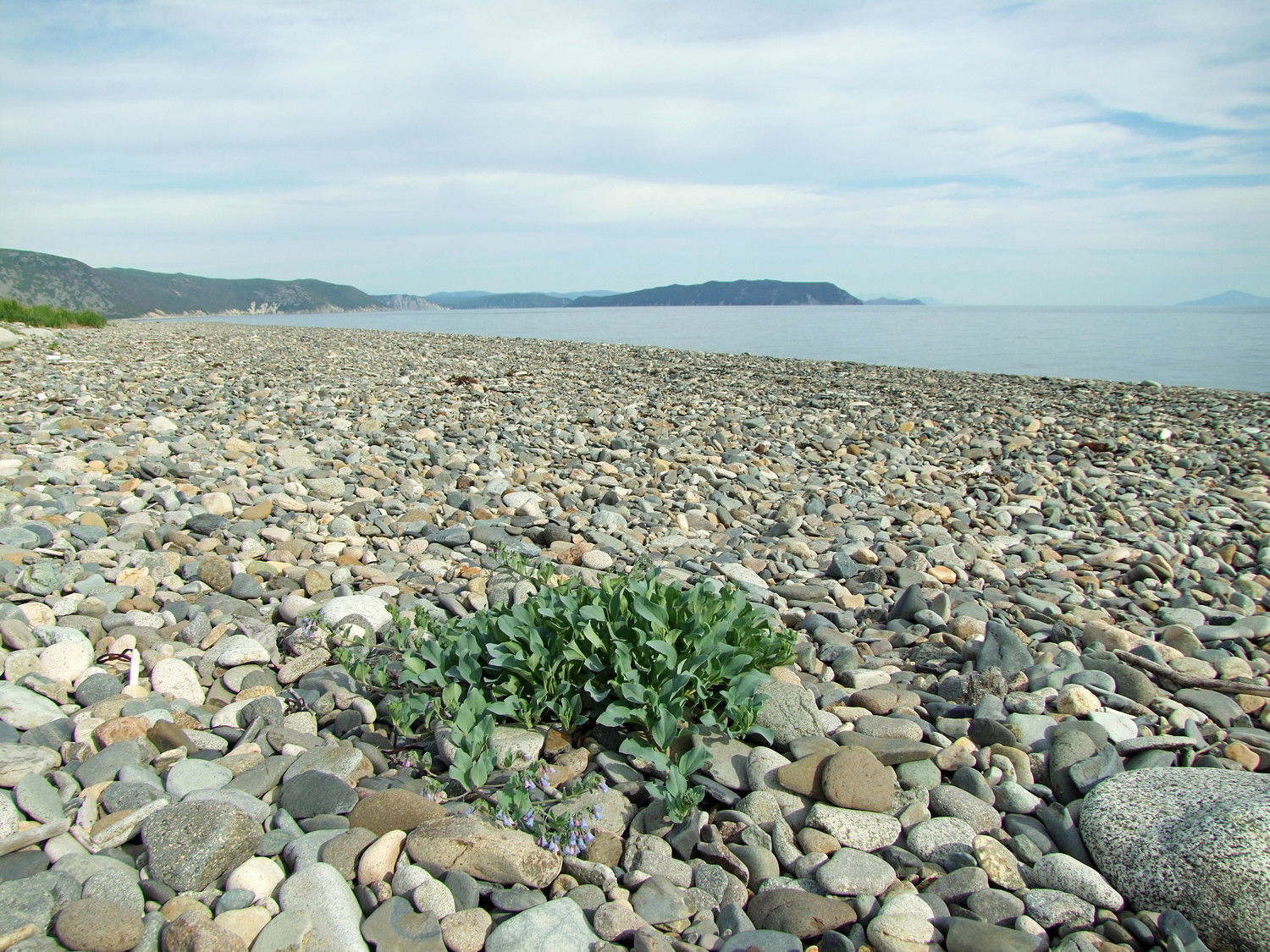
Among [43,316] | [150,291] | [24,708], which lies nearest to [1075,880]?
[24,708]

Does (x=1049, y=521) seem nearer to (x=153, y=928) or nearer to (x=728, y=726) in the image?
(x=728, y=726)

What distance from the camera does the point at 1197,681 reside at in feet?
10.4

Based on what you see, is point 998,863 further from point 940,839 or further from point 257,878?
point 257,878

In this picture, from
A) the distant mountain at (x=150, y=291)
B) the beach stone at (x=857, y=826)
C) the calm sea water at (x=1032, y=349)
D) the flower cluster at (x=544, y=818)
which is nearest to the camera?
the flower cluster at (x=544, y=818)

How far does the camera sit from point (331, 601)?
11.5 feet

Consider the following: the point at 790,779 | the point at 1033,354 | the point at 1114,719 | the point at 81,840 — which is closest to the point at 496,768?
the point at 790,779

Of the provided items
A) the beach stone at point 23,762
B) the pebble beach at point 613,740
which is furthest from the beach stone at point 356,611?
the beach stone at point 23,762

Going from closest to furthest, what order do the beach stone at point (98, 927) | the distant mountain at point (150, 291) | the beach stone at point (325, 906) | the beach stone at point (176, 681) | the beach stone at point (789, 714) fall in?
the beach stone at point (98, 927), the beach stone at point (325, 906), the beach stone at point (789, 714), the beach stone at point (176, 681), the distant mountain at point (150, 291)

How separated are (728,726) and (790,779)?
0.34 metres

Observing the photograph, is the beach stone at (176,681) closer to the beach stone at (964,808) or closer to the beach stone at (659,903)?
the beach stone at (659,903)

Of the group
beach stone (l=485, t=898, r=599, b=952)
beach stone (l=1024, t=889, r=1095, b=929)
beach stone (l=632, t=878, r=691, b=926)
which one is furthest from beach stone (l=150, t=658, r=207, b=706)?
beach stone (l=1024, t=889, r=1095, b=929)

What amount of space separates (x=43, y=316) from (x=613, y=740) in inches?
1081

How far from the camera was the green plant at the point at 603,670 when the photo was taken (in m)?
2.50

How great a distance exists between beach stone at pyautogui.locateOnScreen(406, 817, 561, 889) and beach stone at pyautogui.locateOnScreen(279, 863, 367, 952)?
0.21 m
